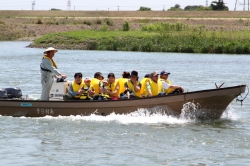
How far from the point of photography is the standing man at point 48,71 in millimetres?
16359

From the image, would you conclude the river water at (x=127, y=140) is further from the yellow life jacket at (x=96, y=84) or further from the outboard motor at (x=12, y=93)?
the outboard motor at (x=12, y=93)

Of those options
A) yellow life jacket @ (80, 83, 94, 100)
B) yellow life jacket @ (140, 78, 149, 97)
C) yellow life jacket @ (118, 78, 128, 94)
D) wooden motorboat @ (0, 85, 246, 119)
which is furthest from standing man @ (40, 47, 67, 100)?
yellow life jacket @ (140, 78, 149, 97)

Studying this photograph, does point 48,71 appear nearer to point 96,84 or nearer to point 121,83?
point 96,84

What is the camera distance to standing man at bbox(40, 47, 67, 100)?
16.4 m

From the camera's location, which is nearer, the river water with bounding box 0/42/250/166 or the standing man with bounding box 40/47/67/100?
the river water with bounding box 0/42/250/166

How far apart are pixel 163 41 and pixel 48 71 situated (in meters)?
28.8

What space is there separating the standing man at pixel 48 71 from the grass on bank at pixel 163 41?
26.2m

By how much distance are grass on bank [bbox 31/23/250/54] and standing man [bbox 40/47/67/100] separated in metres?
26.2

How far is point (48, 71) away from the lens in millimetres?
16609

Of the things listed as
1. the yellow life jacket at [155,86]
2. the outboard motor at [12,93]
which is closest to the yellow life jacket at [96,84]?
the yellow life jacket at [155,86]

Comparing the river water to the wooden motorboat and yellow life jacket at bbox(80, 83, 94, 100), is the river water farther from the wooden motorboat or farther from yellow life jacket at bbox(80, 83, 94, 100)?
yellow life jacket at bbox(80, 83, 94, 100)

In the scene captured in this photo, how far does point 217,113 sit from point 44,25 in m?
53.1

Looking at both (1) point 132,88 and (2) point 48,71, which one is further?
(2) point 48,71

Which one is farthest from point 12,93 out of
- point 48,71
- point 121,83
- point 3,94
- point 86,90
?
point 121,83
